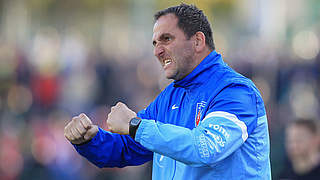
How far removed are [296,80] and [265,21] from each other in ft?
15.0

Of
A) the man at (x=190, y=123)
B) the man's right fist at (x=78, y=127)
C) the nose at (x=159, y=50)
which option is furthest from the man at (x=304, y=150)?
the man's right fist at (x=78, y=127)

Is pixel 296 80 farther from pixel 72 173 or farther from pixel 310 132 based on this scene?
pixel 72 173

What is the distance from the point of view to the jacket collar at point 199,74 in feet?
13.5

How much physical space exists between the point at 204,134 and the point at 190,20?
101cm

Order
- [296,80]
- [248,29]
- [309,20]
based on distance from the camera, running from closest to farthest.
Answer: [296,80] < [309,20] < [248,29]

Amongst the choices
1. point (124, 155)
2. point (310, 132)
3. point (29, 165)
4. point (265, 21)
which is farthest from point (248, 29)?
point (124, 155)

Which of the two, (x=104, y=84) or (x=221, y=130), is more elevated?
(x=221, y=130)

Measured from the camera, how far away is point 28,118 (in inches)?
→ 480

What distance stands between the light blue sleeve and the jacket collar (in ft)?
1.27

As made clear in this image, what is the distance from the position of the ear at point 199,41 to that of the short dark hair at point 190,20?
0.03 meters

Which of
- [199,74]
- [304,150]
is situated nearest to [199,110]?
[199,74]

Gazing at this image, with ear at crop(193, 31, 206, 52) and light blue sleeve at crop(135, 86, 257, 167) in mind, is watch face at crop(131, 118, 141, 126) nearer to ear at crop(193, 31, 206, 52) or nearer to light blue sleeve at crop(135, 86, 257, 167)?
light blue sleeve at crop(135, 86, 257, 167)

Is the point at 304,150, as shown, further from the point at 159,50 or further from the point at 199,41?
the point at 159,50

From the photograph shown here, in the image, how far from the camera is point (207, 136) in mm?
3572
